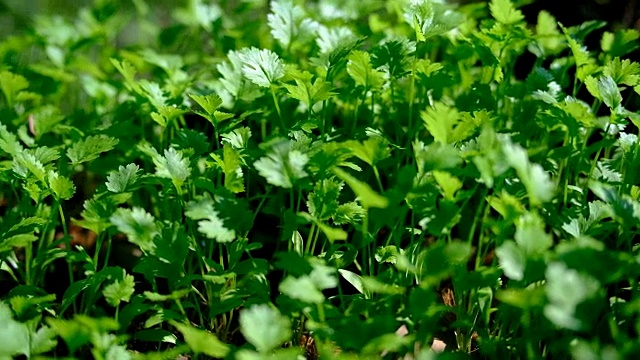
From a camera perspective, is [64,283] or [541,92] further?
[64,283]

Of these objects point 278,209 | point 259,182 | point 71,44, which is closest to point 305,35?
point 259,182

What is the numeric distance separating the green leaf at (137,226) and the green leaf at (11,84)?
602 mm

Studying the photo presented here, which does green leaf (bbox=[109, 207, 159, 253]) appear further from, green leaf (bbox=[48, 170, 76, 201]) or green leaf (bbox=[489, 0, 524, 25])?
green leaf (bbox=[489, 0, 524, 25])

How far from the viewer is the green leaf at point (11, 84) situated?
156cm

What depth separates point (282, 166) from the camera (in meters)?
1.12

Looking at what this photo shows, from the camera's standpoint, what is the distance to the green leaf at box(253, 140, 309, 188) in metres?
1.11

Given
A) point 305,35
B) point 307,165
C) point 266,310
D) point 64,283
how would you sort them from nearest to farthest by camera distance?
point 266,310
point 307,165
point 64,283
point 305,35

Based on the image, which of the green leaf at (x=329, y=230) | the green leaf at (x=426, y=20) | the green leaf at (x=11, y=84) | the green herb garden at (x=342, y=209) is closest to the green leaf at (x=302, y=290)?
the green herb garden at (x=342, y=209)

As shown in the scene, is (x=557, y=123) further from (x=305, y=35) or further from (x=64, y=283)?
(x=64, y=283)

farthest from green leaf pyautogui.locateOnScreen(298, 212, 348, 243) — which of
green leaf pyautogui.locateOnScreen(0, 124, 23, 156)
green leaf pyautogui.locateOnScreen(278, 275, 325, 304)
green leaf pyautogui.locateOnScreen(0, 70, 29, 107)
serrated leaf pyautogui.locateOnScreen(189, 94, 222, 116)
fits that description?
green leaf pyautogui.locateOnScreen(0, 70, 29, 107)

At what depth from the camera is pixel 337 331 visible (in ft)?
3.25

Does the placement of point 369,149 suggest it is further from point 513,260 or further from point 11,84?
point 11,84

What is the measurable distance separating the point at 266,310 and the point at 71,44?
51.7 inches

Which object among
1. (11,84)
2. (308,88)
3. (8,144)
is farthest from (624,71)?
(11,84)
